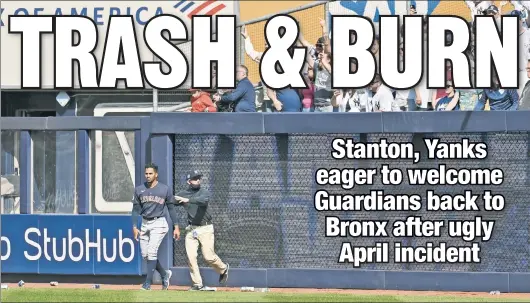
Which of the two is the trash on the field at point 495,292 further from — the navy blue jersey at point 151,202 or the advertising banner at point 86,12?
the advertising banner at point 86,12

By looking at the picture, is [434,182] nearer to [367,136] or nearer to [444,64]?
[367,136]

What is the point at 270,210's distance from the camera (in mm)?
20938

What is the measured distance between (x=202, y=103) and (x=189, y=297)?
18.2ft

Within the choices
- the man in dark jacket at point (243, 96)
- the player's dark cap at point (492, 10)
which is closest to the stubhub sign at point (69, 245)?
the man in dark jacket at point (243, 96)

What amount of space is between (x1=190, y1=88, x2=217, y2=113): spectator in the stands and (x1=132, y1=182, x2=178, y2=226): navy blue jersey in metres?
3.26

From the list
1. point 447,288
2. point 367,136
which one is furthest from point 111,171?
point 447,288

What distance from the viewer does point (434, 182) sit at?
67.4ft

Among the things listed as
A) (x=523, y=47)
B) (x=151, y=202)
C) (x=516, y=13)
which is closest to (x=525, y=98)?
(x=523, y=47)

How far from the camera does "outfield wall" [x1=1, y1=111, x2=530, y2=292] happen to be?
20.5 metres

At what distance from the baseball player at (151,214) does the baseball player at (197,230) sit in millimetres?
216

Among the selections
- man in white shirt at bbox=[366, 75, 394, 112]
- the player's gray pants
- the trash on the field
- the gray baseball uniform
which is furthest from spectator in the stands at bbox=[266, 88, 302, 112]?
the trash on the field

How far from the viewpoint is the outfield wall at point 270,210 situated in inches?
805

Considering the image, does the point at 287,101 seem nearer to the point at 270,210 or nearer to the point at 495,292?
the point at 270,210

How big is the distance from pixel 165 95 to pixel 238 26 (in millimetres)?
2568
